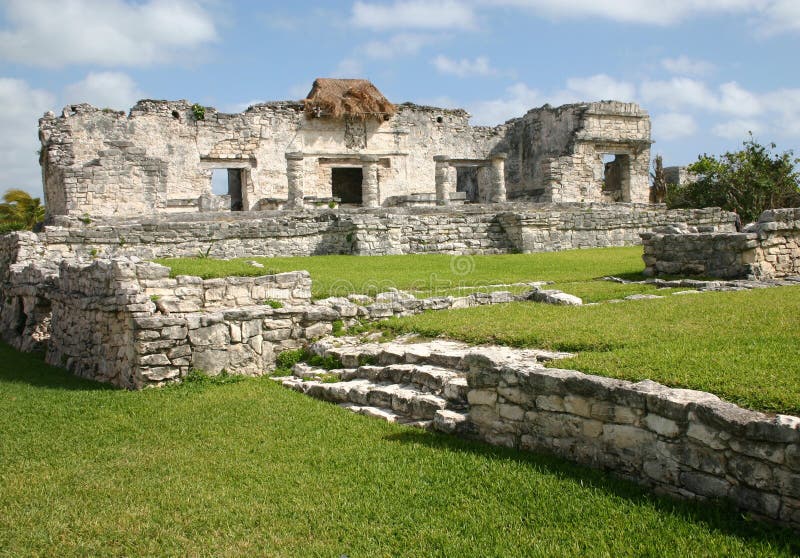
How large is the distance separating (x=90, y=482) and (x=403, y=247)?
43.9 feet

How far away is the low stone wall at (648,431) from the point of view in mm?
3605

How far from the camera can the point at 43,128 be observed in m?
22.4

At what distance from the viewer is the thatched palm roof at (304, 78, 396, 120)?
90.0 ft

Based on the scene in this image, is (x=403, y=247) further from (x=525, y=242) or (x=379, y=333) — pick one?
(x=379, y=333)

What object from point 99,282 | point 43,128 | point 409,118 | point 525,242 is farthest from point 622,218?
point 43,128

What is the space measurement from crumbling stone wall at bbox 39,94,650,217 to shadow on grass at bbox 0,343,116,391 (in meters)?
9.47

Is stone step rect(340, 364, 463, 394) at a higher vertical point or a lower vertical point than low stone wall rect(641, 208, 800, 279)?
lower

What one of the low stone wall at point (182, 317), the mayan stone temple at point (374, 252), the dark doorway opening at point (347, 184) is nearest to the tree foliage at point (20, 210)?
the mayan stone temple at point (374, 252)

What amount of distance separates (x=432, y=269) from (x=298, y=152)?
32.7ft

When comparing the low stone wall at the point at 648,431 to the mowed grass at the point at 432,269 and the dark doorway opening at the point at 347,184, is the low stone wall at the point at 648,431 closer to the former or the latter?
the mowed grass at the point at 432,269

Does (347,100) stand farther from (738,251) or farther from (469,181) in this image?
(738,251)

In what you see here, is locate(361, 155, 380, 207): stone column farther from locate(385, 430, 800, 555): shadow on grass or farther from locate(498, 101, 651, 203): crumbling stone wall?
locate(385, 430, 800, 555): shadow on grass

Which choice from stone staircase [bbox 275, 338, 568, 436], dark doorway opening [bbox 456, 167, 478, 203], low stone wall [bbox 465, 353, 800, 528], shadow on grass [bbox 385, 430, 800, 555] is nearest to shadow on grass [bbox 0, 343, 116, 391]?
stone staircase [bbox 275, 338, 568, 436]

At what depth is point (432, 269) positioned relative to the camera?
1438 centimetres
